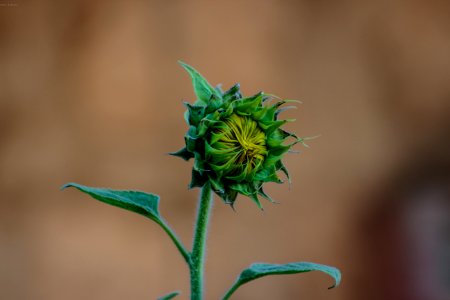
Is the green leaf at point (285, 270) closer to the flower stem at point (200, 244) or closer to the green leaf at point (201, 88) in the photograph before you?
the flower stem at point (200, 244)

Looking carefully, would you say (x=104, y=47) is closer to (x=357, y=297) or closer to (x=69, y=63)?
(x=69, y=63)

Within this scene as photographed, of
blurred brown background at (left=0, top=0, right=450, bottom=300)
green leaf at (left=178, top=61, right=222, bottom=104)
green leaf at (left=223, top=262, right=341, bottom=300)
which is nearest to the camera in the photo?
green leaf at (left=223, top=262, right=341, bottom=300)

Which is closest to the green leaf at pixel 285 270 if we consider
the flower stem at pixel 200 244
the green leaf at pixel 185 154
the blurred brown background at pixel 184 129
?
the flower stem at pixel 200 244

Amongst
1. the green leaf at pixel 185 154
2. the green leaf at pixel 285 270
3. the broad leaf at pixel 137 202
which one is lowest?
Answer: the green leaf at pixel 285 270

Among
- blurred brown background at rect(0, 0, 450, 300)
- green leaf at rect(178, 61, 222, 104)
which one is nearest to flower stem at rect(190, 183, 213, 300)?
green leaf at rect(178, 61, 222, 104)

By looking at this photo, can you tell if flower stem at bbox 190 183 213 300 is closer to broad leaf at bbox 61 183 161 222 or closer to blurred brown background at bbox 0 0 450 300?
broad leaf at bbox 61 183 161 222

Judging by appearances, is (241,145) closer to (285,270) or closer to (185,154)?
(185,154)
